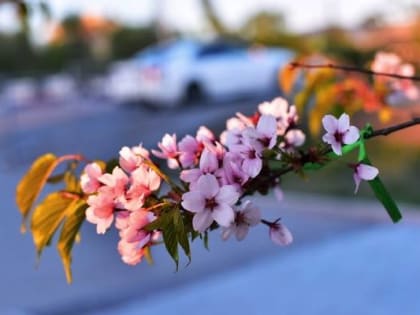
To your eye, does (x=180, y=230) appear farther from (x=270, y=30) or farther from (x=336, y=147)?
(x=270, y=30)

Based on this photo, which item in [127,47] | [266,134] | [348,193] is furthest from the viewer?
[127,47]

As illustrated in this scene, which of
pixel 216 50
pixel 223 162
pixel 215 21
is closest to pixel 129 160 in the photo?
pixel 223 162

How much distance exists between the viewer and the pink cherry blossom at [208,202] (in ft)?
3.31

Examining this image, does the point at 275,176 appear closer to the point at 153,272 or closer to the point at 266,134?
the point at 266,134

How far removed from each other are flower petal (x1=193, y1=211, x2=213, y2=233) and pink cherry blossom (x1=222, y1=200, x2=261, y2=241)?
57mm

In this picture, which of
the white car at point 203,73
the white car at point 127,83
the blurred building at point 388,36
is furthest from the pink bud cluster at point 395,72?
the white car at point 127,83

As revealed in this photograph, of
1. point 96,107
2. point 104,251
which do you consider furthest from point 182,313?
point 96,107

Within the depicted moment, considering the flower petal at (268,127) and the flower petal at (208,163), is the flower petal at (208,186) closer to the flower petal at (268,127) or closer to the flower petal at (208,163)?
the flower petal at (208,163)

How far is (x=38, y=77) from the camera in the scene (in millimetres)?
28141

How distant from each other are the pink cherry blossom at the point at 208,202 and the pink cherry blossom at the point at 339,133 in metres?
0.17

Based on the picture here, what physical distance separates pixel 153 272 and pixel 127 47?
30877 millimetres

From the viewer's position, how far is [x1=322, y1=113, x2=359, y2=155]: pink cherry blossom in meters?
1.08

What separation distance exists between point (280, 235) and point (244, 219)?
0.09 metres

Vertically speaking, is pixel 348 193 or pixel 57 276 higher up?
pixel 57 276
